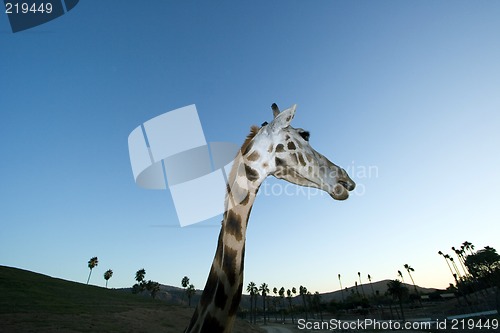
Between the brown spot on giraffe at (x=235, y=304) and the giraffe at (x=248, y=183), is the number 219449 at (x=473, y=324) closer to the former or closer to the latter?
the giraffe at (x=248, y=183)

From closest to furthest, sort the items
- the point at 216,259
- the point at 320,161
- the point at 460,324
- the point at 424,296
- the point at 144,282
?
the point at 216,259
the point at 320,161
the point at 460,324
the point at 144,282
the point at 424,296

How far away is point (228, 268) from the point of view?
3.01 metres

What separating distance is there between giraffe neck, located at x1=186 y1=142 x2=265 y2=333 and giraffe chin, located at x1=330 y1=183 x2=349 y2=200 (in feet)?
3.91

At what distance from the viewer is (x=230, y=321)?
2.86m

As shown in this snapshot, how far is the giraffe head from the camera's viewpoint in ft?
12.8

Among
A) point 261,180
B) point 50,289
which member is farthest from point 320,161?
point 50,289

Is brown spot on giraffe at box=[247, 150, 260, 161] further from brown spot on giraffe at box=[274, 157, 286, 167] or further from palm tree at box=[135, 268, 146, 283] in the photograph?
palm tree at box=[135, 268, 146, 283]

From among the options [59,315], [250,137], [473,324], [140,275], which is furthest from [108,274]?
[250,137]

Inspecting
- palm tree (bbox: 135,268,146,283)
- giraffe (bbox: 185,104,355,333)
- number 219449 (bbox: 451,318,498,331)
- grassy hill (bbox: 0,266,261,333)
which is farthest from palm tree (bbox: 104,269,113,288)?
giraffe (bbox: 185,104,355,333)

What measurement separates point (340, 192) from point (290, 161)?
0.88 meters

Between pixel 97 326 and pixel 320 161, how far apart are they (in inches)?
1899

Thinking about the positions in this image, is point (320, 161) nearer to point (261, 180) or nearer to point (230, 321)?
point (261, 180)

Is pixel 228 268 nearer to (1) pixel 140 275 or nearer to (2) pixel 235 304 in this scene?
(2) pixel 235 304

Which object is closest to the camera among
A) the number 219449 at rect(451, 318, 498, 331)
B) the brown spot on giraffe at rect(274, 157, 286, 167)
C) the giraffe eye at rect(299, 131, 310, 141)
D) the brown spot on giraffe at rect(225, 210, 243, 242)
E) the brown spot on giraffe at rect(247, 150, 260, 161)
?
the brown spot on giraffe at rect(225, 210, 243, 242)
